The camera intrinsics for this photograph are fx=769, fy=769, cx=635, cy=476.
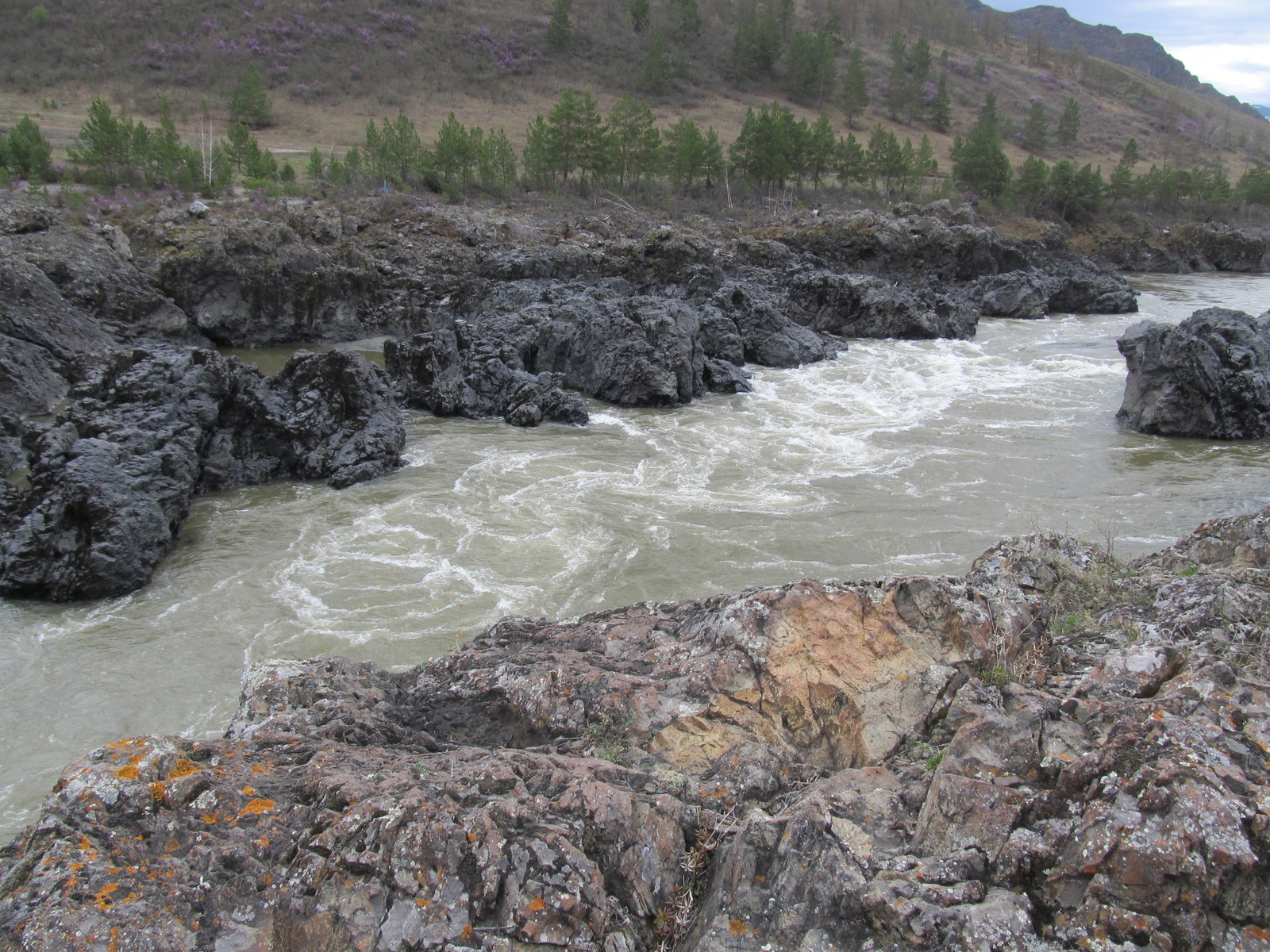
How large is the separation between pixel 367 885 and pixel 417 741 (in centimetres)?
184

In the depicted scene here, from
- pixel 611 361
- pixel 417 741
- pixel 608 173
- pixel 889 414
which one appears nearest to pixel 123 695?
pixel 417 741

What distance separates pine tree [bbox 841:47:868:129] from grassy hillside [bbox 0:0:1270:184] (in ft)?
5.62

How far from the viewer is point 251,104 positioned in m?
53.4

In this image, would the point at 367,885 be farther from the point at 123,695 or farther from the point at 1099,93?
the point at 1099,93

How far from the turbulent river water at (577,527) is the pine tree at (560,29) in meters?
70.6

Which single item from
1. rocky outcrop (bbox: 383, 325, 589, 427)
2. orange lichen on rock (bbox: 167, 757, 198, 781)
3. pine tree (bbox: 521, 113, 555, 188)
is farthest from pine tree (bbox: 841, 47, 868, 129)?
orange lichen on rock (bbox: 167, 757, 198, 781)

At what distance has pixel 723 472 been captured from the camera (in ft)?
56.6

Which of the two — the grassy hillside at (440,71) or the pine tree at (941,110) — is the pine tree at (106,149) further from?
the pine tree at (941,110)

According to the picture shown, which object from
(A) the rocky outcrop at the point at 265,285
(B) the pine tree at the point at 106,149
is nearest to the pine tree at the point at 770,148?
(A) the rocky outcrop at the point at 265,285

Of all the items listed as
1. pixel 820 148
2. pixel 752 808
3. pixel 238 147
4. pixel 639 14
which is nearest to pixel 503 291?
pixel 238 147

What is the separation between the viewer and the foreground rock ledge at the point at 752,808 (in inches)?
113

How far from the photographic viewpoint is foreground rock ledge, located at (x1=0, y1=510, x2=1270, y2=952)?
2.88 metres

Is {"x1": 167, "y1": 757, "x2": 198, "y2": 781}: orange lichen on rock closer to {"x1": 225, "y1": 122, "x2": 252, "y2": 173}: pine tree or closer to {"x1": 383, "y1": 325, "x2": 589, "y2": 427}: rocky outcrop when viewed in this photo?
{"x1": 383, "y1": 325, "x2": 589, "y2": 427}: rocky outcrop

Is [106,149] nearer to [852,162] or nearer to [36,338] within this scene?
[36,338]
